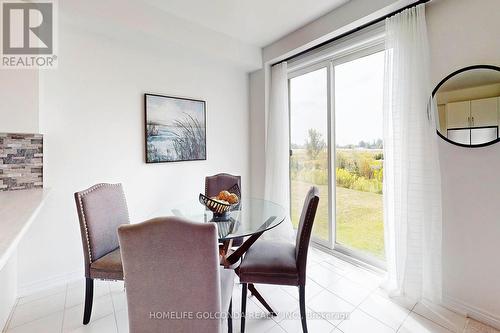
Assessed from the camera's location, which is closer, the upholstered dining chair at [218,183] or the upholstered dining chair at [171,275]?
the upholstered dining chair at [171,275]

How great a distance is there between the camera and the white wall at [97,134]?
2.25 m

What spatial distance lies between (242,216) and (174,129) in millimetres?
1516

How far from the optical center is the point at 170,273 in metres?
1.16

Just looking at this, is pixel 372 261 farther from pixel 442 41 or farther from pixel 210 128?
pixel 210 128

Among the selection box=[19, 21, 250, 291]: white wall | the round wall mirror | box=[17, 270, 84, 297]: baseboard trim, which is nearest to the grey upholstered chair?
box=[19, 21, 250, 291]: white wall

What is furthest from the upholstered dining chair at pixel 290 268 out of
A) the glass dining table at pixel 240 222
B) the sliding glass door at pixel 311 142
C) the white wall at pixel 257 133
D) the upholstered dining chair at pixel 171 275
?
the white wall at pixel 257 133

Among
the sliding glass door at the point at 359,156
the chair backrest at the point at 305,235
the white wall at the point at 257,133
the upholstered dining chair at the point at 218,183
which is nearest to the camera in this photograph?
the chair backrest at the point at 305,235

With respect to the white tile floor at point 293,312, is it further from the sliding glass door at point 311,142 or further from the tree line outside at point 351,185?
the sliding glass door at point 311,142

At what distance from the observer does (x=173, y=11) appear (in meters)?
2.57

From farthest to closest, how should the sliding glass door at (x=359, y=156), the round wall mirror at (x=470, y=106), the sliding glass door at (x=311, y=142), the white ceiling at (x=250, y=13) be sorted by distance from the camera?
1. the sliding glass door at (x=311, y=142)
2. the sliding glass door at (x=359, y=156)
3. the white ceiling at (x=250, y=13)
4. the round wall mirror at (x=470, y=106)

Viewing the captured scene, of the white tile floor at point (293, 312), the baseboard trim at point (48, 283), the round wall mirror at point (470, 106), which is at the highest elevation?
the round wall mirror at point (470, 106)

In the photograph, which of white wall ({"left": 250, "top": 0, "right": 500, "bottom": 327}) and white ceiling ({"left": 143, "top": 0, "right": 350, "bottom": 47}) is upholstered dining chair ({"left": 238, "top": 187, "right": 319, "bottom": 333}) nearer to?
white wall ({"left": 250, "top": 0, "right": 500, "bottom": 327})

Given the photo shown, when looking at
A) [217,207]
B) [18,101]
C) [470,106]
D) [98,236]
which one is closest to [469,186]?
[470,106]

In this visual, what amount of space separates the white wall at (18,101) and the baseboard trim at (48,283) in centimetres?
138
